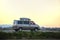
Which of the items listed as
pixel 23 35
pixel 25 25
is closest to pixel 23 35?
pixel 23 35

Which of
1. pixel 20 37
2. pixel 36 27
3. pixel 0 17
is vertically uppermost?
pixel 0 17

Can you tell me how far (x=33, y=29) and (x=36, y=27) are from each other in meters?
0.06

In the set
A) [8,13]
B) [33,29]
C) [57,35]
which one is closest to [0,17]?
[8,13]

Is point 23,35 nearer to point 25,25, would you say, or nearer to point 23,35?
point 23,35

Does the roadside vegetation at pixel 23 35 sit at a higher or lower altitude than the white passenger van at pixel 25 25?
lower

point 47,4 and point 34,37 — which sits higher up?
point 47,4

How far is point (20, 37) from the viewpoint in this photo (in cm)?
238

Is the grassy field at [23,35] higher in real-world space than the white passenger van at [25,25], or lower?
lower

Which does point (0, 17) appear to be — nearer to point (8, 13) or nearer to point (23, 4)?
point (8, 13)

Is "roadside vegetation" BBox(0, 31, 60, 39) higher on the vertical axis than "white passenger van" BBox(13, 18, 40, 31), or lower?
lower

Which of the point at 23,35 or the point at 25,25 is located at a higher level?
the point at 25,25

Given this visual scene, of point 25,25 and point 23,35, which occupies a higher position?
point 25,25

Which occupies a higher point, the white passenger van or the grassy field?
the white passenger van

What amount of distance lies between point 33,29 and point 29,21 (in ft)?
0.49
